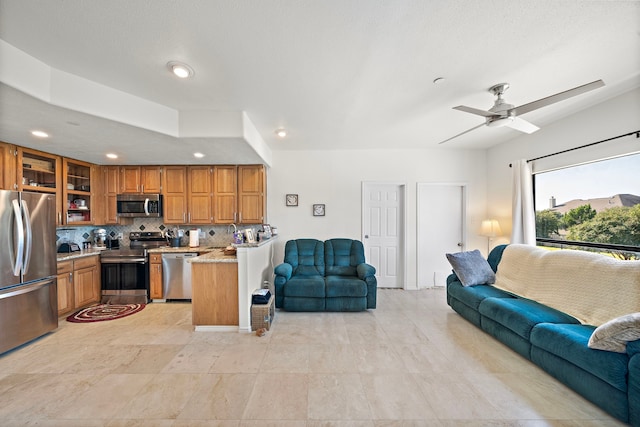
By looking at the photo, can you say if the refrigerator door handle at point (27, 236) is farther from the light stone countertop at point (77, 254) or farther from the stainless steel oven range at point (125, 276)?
the stainless steel oven range at point (125, 276)

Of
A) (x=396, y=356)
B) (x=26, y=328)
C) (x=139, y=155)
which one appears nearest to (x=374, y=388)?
(x=396, y=356)

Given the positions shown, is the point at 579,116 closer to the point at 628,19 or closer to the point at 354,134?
the point at 628,19

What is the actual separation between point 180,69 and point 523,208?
475 cm

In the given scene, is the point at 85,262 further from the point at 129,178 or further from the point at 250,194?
the point at 250,194

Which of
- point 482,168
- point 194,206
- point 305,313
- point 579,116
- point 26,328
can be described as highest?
point 579,116

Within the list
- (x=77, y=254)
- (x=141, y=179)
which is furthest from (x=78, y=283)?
(x=141, y=179)

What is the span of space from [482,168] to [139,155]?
19.8 feet

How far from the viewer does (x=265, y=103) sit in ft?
8.50

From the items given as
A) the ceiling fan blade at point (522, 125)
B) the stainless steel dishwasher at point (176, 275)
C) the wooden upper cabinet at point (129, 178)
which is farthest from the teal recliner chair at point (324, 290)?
the wooden upper cabinet at point (129, 178)

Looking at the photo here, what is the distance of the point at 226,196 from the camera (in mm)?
4188

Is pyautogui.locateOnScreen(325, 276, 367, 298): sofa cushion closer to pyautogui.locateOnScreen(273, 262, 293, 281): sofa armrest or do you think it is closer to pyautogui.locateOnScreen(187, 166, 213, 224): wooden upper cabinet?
pyautogui.locateOnScreen(273, 262, 293, 281): sofa armrest

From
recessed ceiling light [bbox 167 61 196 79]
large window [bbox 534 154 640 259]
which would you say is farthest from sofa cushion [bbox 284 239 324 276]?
large window [bbox 534 154 640 259]

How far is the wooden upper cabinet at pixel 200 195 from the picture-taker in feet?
13.7

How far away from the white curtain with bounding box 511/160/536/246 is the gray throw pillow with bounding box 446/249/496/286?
2.55 ft
